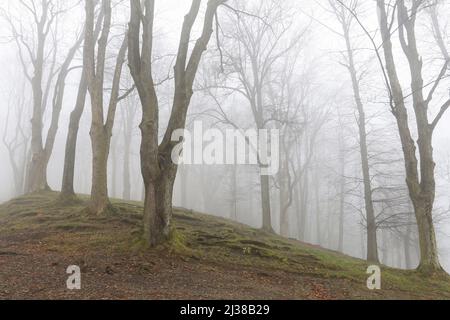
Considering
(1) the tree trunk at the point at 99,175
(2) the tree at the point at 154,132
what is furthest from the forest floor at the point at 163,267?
(2) the tree at the point at 154,132

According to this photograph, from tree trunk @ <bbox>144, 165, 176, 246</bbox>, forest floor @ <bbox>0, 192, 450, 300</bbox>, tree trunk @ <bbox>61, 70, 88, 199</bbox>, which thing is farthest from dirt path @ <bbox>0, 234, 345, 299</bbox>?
tree trunk @ <bbox>61, 70, 88, 199</bbox>

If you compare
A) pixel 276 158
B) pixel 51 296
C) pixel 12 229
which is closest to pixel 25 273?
pixel 51 296

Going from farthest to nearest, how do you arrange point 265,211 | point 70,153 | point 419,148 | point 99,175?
point 265,211
point 70,153
point 99,175
point 419,148

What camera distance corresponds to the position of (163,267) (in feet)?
22.2

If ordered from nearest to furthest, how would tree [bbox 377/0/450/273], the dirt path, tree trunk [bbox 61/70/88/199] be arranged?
the dirt path, tree [bbox 377/0/450/273], tree trunk [bbox 61/70/88/199]

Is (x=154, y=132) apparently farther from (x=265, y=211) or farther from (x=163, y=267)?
(x=265, y=211)

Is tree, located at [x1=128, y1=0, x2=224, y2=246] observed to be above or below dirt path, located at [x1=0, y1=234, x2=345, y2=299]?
above

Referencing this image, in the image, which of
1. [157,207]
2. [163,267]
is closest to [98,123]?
[157,207]

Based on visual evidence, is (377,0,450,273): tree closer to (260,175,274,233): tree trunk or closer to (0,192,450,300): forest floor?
(0,192,450,300): forest floor

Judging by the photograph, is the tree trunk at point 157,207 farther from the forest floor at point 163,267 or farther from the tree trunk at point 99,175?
the tree trunk at point 99,175

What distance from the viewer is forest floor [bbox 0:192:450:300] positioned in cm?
578

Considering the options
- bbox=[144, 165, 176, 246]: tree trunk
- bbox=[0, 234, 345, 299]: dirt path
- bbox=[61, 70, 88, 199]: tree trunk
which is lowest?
bbox=[0, 234, 345, 299]: dirt path

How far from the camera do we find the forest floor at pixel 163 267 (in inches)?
228
